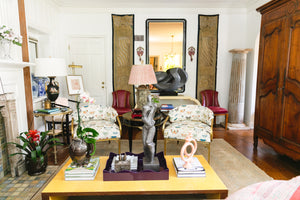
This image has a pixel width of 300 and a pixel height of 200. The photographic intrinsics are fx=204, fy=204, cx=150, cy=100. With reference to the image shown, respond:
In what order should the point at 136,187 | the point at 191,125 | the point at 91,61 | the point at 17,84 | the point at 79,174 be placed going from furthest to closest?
the point at 91,61 < the point at 191,125 < the point at 17,84 < the point at 79,174 < the point at 136,187

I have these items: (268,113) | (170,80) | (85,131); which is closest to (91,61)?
(170,80)

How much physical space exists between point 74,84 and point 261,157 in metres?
4.00

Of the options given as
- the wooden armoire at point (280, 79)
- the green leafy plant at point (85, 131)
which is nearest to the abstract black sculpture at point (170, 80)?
the wooden armoire at point (280, 79)

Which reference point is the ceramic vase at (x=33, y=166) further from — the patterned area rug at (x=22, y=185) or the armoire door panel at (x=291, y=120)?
the armoire door panel at (x=291, y=120)

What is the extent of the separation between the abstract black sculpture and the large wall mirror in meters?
→ 0.18

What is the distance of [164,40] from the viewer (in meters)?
5.02

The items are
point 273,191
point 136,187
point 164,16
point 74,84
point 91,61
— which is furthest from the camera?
point 91,61

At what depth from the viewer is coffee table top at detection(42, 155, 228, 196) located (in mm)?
1623

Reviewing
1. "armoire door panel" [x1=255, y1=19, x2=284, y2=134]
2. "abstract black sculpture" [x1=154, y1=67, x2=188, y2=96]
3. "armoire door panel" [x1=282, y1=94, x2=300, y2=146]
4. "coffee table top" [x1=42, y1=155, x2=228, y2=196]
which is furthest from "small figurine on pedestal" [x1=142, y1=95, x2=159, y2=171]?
"abstract black sculpture" [x1=154, y1=67, x2=188, y2=96]

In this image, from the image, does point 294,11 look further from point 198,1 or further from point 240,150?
point 198,1

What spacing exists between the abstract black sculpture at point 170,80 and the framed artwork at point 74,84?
1.78 metres

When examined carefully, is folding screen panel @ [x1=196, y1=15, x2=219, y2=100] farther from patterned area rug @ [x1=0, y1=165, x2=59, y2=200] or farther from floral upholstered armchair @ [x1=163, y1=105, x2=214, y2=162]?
patterned area rug @ [x1=0, y1=165, x2=59, y2=200]

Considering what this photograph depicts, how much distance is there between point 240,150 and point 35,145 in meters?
3.11

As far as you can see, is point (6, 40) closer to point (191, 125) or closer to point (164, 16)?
point (191, 125)
